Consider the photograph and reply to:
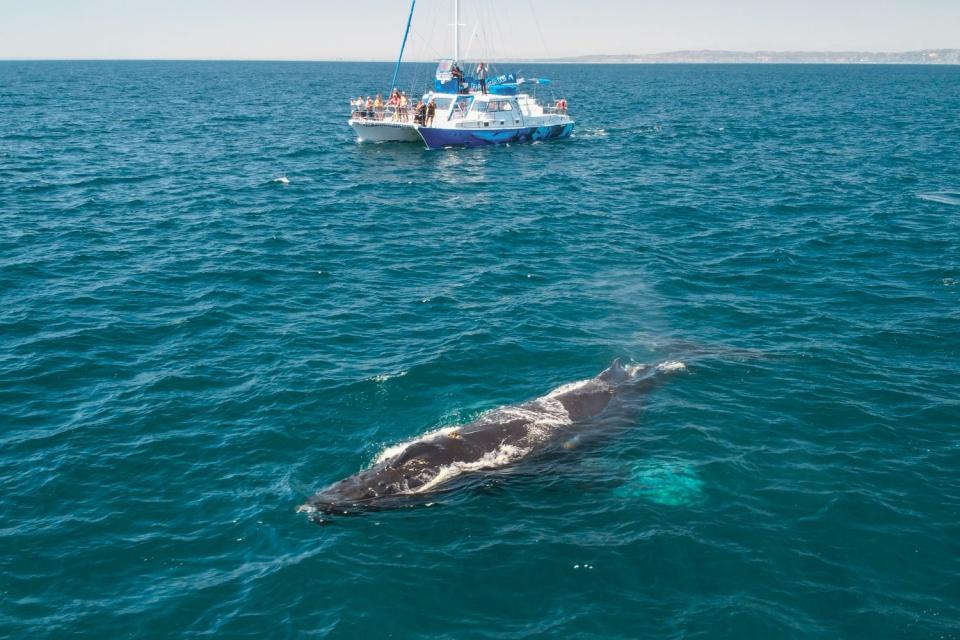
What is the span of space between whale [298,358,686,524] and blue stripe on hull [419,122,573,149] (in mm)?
54705

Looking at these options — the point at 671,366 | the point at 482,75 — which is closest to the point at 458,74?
the point at 482,75

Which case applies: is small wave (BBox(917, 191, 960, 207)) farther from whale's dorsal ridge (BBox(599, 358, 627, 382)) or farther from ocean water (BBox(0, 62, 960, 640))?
whale's dorsal ridge (BBox(599, 358, 627, 382))

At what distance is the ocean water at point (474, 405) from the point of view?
1541cm

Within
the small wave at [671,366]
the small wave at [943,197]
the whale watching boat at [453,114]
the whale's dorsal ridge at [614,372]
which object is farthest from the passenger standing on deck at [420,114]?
the whale's dorsal ridge at [614,372]

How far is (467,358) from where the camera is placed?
2684 cm

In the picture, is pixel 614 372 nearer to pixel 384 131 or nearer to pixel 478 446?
pixel 478 446

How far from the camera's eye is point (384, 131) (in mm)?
76625

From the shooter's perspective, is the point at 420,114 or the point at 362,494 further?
the point at 420,114

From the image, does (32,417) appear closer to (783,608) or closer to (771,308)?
(783,608)

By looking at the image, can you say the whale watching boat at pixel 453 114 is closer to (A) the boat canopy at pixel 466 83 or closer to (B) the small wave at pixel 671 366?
(A) the boat canopy at pixel 466 83

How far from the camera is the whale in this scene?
18.1 m

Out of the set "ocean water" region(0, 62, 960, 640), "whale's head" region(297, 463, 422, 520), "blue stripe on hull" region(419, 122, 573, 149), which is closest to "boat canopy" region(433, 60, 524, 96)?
"blue stripe on hull" region(419, 122, 573, 149)

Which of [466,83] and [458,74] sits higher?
[458,74]

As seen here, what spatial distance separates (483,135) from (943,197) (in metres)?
44.4
